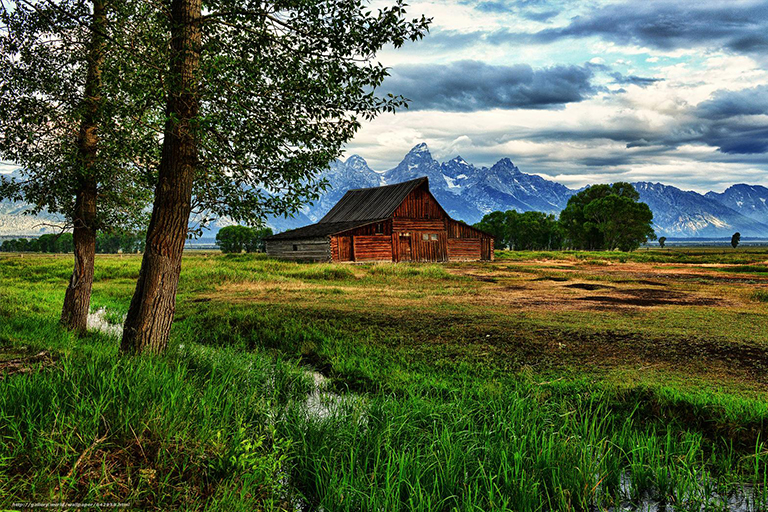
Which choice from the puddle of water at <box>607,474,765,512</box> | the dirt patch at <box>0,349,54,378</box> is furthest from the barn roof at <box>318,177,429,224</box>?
the puddle of water at <box>607,474,765,512</box>

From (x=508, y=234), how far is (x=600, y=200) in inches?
1400

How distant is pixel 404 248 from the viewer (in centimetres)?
4706

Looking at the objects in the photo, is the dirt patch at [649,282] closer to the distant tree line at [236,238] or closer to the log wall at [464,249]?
the log wall at [464,249]

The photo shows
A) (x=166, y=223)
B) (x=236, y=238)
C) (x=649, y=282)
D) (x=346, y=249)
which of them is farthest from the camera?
(x=236, y=238)

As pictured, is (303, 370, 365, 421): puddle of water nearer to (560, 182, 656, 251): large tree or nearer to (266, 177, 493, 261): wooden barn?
(266, 177, 493, 261): wooden barn

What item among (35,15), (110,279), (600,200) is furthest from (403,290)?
(600,200)

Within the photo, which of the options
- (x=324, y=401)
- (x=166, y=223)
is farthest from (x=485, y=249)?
(x=166, y=223)

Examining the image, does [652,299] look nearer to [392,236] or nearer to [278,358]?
[278,358]

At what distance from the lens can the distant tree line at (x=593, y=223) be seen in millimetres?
78250

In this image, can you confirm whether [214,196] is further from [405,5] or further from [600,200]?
[600,200]

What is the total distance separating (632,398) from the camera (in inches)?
274

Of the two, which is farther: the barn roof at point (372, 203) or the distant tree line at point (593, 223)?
the distant tree line at point (593, 223)

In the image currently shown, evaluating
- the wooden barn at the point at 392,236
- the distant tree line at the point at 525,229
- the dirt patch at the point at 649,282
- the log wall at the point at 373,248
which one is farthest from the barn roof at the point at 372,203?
the distant tree line at the point at 525,229

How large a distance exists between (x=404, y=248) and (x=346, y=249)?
22.4ft
